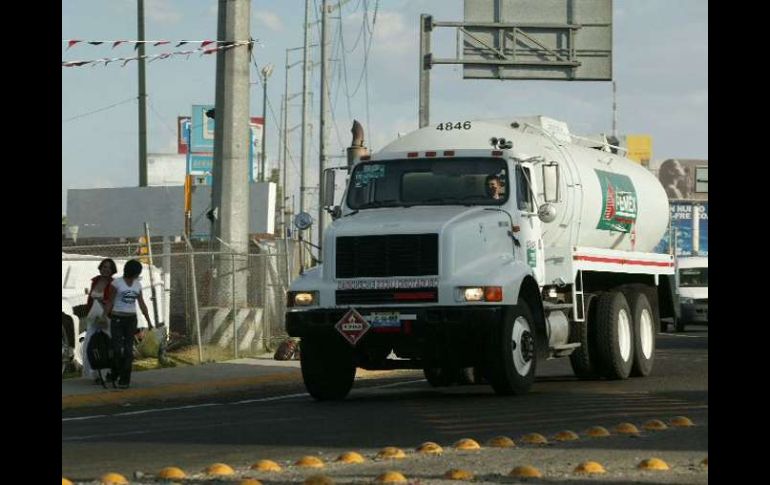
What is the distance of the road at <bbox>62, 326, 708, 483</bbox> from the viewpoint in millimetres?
10953

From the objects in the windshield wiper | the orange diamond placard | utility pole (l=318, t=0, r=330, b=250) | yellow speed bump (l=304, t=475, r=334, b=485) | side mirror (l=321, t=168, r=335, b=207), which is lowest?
yellow speed bump (l=304, t=475, r=334, b=485)

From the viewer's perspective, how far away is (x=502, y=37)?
35.8 meters

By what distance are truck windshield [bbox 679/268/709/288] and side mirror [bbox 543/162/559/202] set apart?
27.0 m

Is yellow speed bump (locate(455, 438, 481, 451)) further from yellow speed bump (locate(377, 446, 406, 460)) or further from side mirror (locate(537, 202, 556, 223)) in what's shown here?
side mirror (locate(537, 202, 556, 223))

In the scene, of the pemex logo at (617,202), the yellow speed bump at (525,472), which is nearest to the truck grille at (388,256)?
the pemex logo at (617,202)

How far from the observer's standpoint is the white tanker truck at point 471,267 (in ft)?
57.6

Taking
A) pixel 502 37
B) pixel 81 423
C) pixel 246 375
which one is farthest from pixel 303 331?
pixel 502 37

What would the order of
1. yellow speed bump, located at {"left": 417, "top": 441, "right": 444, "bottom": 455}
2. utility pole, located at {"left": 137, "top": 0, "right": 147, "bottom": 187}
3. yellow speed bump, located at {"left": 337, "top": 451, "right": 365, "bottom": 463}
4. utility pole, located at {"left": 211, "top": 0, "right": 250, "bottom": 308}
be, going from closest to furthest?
1. yellow speed bump, located at {"left": 337, "top": 451, "right": 365, "bottom": 463}
2. yellow speed bump, located at {"left": 417, "top": 441, "right": 444, "bottom": 455}
3. utility pole, located at {"left": 211, "top": 0, "right": 250, "bottom": 308}
4. utility pole, located at {"left": 137, "top": 0, "right": 147, "bottom": 187}

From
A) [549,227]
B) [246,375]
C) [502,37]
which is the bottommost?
[246,375]

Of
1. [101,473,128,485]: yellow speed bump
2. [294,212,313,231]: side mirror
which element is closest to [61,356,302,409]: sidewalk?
[294,212,313,231]: side mirror
